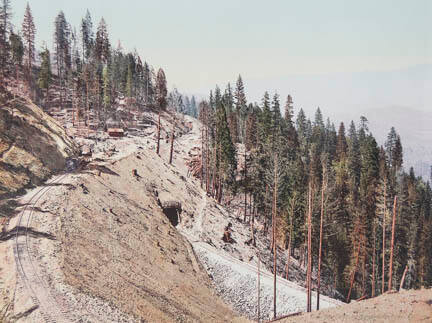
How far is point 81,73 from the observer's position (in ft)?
259

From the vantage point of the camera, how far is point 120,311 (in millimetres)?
17906

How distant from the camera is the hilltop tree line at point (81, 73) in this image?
69.6m

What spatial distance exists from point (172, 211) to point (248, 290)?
1440 centimetres

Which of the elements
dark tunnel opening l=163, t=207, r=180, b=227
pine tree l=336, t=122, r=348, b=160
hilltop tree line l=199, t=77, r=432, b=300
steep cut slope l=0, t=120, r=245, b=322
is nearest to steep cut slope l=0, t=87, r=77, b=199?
steep cut slope l=0, t=120, r=245, b=322

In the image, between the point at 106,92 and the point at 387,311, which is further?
the point at 106,92

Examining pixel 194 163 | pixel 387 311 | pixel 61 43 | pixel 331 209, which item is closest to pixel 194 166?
pixel 194 163

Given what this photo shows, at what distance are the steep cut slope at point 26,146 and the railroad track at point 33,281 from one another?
7.63m

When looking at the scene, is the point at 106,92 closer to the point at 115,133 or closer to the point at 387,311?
the point at 115,133

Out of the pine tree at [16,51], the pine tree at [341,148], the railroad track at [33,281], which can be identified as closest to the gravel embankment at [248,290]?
the railroad track at [33,281]

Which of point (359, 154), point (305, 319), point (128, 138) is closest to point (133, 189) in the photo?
point (305, 319)

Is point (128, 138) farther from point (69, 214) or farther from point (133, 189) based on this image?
point (69, 214)

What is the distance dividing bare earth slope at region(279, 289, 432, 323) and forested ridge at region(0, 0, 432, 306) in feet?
25.5

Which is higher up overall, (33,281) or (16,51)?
(16,51)

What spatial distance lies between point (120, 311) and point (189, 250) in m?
15.5
